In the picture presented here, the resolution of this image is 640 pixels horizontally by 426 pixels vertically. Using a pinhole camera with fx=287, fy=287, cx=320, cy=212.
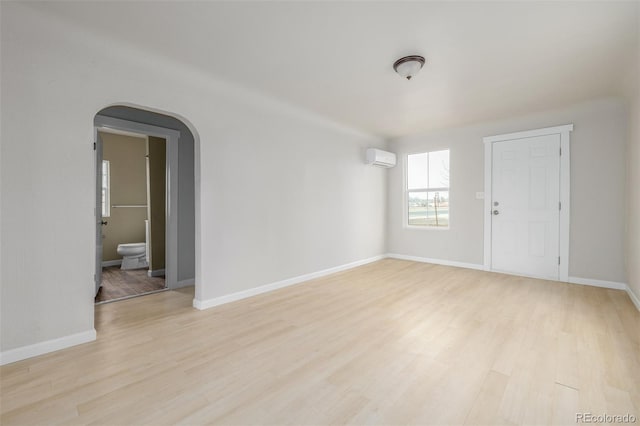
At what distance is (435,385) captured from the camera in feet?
5.82

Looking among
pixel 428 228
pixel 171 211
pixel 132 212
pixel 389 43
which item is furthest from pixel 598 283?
pixel 132 212

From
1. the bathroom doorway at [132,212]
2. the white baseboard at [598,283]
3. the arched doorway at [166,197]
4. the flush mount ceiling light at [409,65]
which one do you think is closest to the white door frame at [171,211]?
the arched doorway at [166,197]

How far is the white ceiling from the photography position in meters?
2.09

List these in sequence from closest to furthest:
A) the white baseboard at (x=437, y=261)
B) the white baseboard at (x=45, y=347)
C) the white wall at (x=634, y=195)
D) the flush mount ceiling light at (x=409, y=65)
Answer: the white baseboard at (x=45, y=347), the flush mount ceiling light at (x=409, y=65), the white wall at (x=634, y=195), the white baseboard at (x=437, y=261)

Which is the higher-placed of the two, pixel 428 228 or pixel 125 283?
pixel 428 228

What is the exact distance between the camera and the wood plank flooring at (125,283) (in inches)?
147

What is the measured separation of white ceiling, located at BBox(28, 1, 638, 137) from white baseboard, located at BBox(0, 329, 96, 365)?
247cm

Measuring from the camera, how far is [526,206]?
448 cm

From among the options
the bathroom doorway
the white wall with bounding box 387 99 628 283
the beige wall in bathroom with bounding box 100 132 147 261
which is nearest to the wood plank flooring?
the bathroom doorway

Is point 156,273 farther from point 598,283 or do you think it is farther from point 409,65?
point 598,283

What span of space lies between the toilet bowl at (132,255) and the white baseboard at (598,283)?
7069 millimetres

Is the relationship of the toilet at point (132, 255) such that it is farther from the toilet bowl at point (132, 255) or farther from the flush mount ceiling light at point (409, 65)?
the flush mount ceiling light at point (409, 65)

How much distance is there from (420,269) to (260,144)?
3396 mm

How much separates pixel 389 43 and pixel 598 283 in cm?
431
